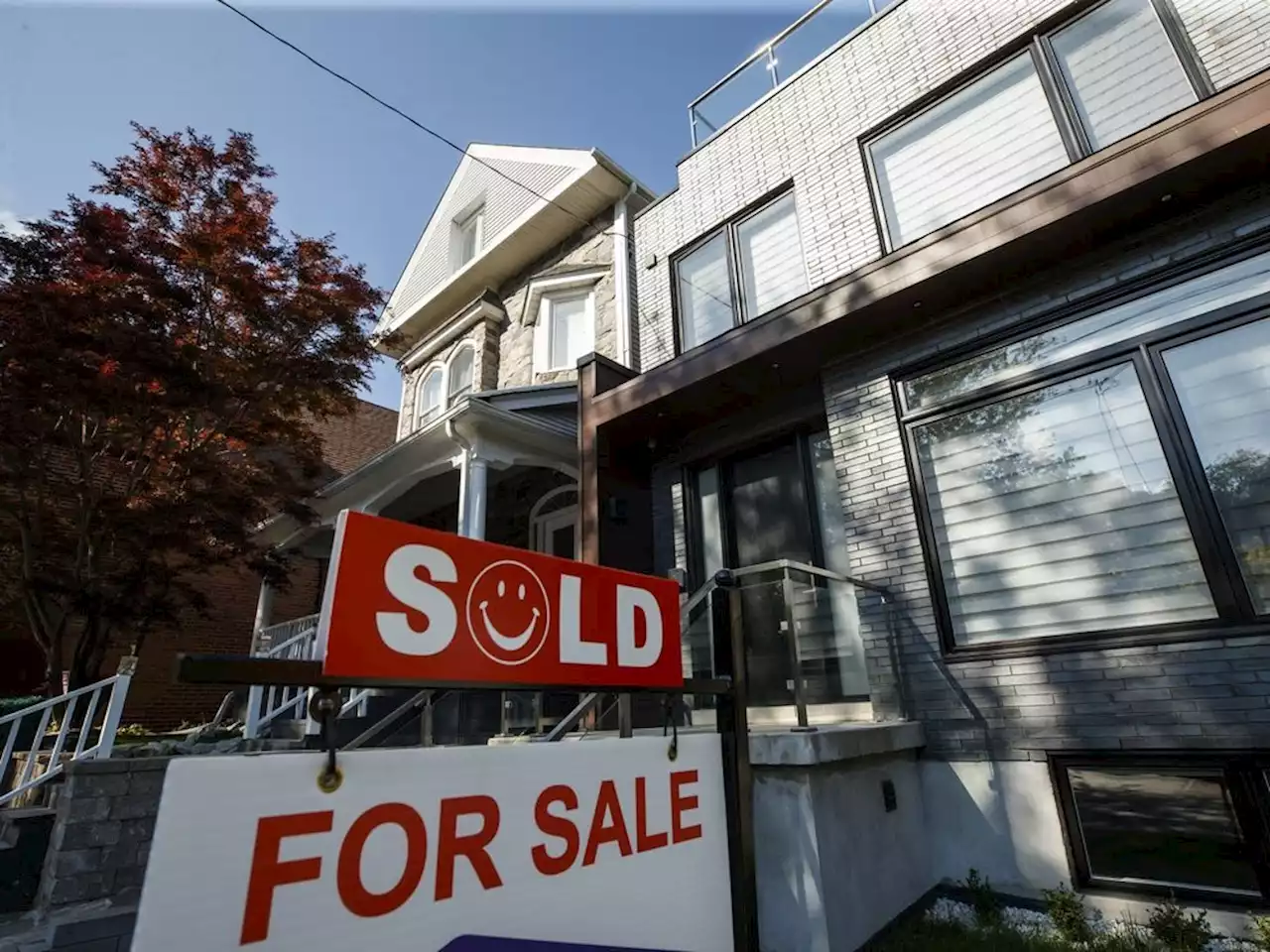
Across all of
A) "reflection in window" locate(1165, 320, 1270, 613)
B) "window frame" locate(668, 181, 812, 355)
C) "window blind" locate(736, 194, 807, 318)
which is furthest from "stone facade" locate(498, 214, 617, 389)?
"reflection in window" locate(1165, 320, 1270, 613)

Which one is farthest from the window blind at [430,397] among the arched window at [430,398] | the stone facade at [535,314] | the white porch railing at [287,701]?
the white porch railing at [287,701]

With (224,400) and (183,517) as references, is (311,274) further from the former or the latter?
(183,517)

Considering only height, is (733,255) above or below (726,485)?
above

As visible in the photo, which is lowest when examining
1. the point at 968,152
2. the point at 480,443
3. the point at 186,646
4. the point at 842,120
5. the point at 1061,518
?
the point at 1061,518

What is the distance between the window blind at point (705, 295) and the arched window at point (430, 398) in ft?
19.2

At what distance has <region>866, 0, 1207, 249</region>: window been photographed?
A: 4.70m

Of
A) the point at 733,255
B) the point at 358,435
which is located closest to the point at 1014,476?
the point at 733,255

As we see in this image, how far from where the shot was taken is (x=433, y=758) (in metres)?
1.24

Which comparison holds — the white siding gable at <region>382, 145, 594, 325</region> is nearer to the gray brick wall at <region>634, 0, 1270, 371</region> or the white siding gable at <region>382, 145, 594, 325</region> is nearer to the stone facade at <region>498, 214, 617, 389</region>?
the stone facade at <region>498, 214, 617, 389</region>

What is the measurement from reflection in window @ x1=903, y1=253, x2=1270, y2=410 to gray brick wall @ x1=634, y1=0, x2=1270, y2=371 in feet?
4.83

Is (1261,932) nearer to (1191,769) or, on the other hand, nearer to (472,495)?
(1191,769)

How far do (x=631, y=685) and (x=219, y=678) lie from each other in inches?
36.8

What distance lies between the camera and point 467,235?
12.7 metres

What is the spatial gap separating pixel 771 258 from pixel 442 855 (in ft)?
21.8
